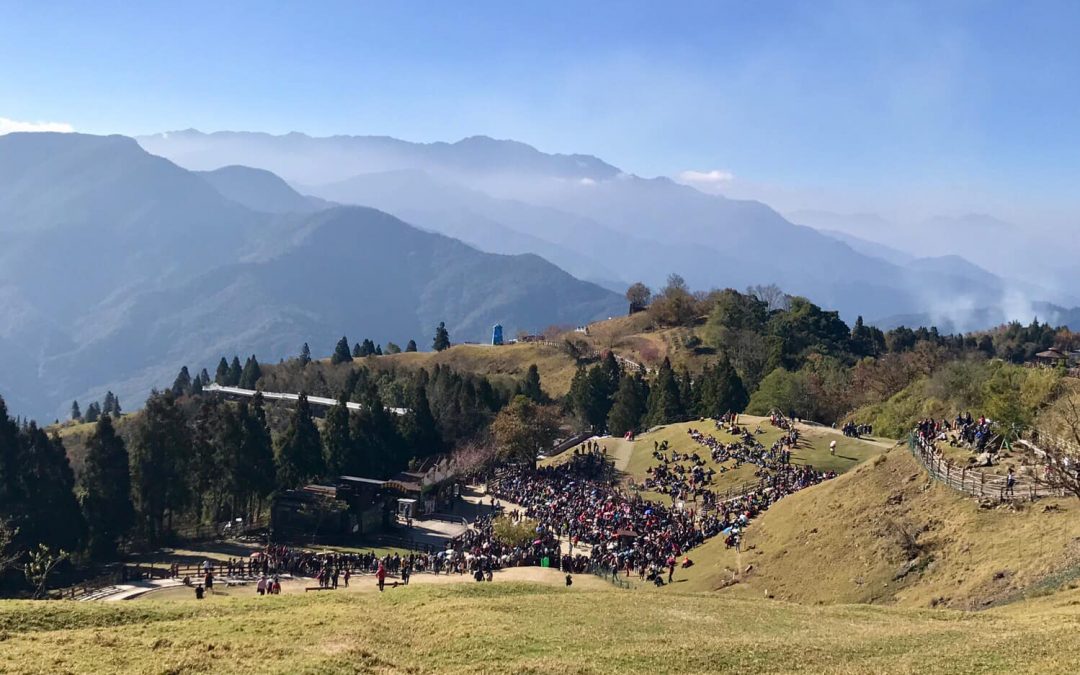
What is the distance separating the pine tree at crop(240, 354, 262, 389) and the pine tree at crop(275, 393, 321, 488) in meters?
80.8

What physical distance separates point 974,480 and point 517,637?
22.9m

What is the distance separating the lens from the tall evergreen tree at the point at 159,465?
186 feet

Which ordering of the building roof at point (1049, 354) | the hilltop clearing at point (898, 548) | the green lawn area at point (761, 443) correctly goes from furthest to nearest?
the building roof at point (1049, 354) → the green lawn area at point (761, 443) → the hilltop clearing at point (898, 548)

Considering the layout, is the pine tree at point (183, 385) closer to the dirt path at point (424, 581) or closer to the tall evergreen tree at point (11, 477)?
the tall evergreen tree at point (11, 477)

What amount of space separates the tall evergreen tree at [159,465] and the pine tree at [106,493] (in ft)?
3.37

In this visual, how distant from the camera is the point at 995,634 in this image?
21.4 m

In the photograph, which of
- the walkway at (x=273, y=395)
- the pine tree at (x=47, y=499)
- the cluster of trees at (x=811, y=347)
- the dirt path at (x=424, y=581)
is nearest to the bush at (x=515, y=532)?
the dirt path at (x=424, y=581)

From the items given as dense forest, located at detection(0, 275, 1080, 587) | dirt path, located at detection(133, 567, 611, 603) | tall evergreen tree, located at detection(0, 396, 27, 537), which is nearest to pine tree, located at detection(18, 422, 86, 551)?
dense forest, located at detection(0, 275, 1080, 587)

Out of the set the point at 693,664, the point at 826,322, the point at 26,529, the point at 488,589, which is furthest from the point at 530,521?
the point at 826,322

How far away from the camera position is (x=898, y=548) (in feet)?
112

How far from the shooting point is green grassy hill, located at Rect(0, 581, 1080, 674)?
769 inches

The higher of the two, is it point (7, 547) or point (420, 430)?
point (420, 430)

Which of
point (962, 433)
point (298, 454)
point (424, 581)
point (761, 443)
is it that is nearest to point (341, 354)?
point (298, 454)

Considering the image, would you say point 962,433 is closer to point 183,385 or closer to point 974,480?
point 974,480
